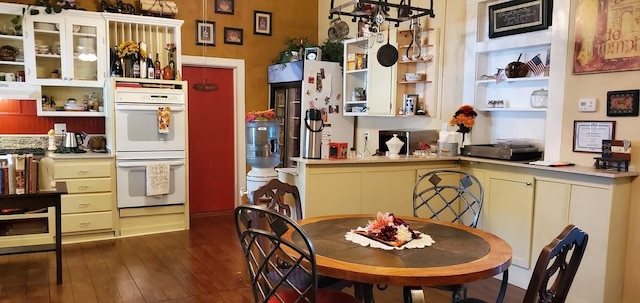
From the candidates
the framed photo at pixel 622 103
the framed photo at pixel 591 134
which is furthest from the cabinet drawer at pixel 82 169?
the framed photo at pixel 622 103

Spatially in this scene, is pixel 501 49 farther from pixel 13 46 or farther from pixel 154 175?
pixel 13 46

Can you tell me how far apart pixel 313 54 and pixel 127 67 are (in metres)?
2.04

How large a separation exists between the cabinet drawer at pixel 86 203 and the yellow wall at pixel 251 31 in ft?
6.44

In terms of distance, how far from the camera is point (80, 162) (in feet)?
14.6

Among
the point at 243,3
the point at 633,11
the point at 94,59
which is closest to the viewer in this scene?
the point at 633,11

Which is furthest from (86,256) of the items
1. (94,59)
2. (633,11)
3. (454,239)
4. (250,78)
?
(633,11)

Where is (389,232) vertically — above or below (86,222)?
above

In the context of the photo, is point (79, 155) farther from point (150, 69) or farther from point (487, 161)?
point (487, 161)

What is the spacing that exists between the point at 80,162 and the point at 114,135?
0.40 metres

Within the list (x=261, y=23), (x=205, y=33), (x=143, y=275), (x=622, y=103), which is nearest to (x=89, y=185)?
(x=143, y=275)

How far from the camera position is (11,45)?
4.67 m

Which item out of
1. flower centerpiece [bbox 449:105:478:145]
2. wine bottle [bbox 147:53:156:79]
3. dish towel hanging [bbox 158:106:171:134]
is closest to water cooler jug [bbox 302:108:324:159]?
flower centerpiece [bbox 449:105:478:145]

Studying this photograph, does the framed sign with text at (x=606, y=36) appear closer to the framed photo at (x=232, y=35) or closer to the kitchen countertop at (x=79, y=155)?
the framed photo at (x=232, y=35)

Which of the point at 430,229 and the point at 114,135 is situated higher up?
the point at 114,135
